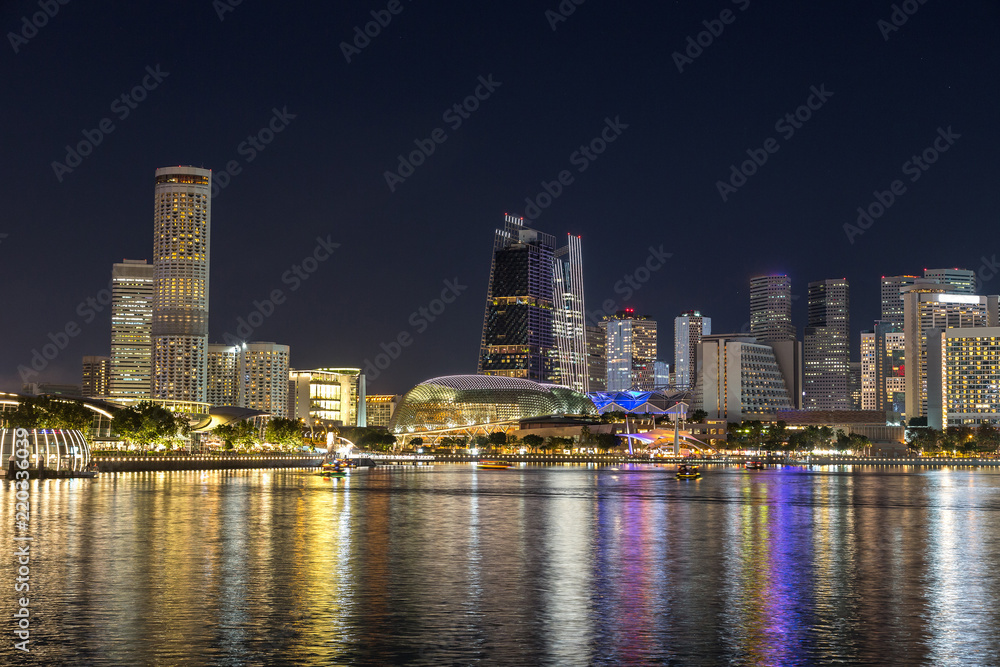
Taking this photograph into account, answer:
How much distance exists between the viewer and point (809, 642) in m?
26.8

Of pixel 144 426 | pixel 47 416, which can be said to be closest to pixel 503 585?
pixel 47 416

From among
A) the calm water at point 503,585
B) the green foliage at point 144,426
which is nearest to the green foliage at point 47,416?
the green foliage at point 144,426

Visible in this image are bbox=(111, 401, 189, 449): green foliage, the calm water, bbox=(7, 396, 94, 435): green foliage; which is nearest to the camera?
the calm water

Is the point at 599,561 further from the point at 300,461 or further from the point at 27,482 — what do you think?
the point at 300,461

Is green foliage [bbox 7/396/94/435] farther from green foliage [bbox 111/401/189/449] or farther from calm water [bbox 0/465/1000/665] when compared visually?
calm water [bbox 0/465/1000/665]

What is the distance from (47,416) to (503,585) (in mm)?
116707

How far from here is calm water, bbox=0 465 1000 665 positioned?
25.9 meters

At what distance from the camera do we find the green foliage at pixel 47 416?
131000 millimetres

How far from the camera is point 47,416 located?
137250 mm

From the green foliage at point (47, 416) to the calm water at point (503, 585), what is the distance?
64.3m

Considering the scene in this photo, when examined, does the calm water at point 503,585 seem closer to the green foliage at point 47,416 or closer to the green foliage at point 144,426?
the green foliage at point 47,416

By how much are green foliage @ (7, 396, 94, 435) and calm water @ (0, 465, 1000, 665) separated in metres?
64.3

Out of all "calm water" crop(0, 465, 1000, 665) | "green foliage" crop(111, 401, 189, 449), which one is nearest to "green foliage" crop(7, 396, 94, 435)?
"green foliage" crop(111, 401, 189, 449)

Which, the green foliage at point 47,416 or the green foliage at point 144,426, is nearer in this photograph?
the green foliage at point 47,416
